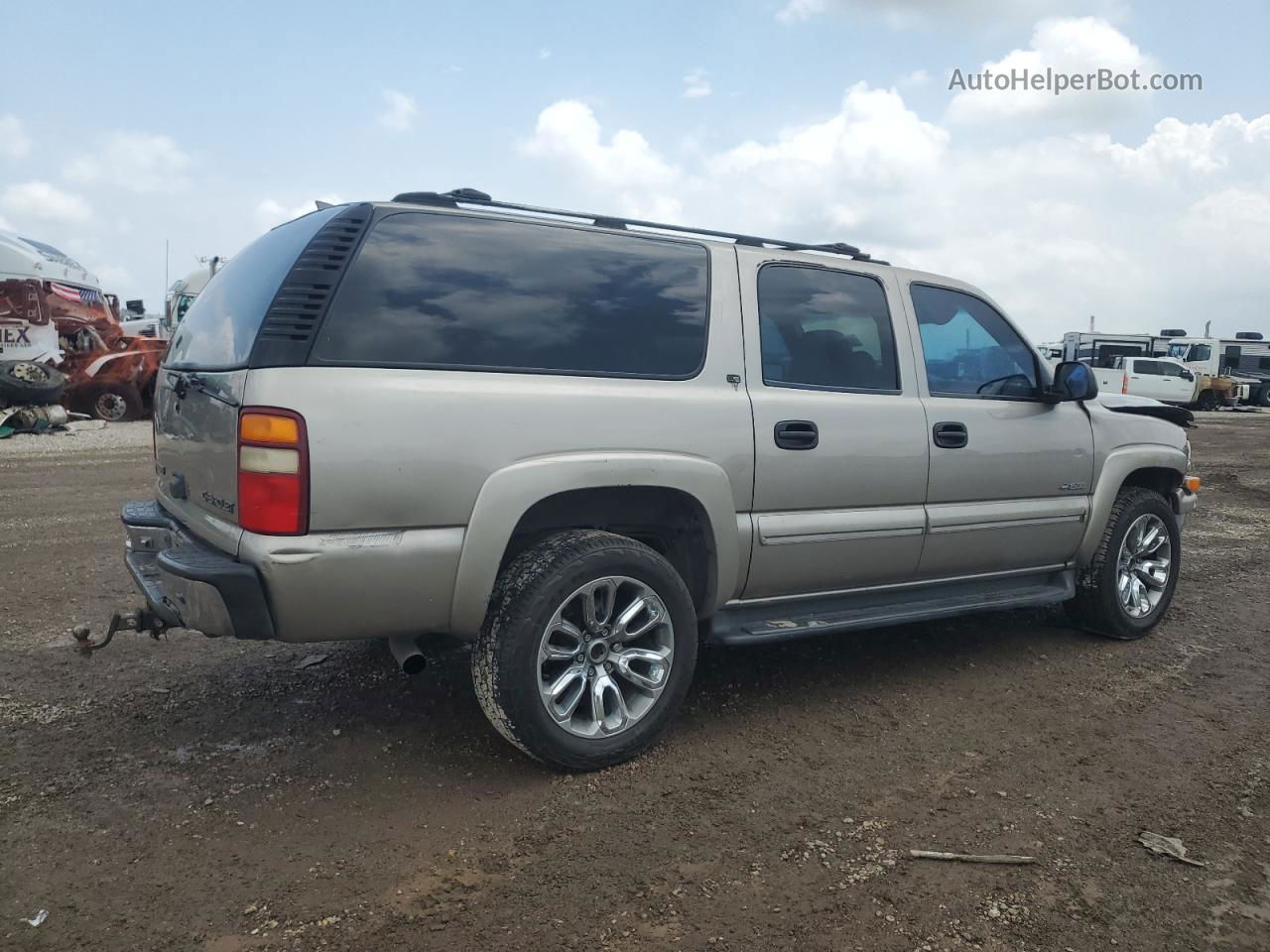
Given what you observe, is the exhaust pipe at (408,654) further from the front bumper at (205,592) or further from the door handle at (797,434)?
the door handle at (797,434)

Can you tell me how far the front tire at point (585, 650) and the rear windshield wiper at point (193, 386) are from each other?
99 cm

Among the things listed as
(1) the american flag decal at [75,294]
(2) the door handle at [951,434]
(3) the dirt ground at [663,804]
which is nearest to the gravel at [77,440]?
(1) the american flag decal at [75,294]

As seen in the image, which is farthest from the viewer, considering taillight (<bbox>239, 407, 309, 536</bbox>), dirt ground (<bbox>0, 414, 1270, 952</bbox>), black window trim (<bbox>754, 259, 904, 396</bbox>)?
black window trim (<bbox>754, 259, 904, 396</bbox>)

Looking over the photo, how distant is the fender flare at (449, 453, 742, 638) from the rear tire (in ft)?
7.95

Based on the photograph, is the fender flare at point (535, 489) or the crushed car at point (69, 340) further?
the crushed car at point (69, 340)

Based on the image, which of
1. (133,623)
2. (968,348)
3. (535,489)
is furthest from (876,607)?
(133,623)

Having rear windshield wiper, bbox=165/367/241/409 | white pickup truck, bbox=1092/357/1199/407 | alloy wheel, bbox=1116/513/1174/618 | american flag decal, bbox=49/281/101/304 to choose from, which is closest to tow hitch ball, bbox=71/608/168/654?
rear windshield wiper, bbox=165/367/241/409

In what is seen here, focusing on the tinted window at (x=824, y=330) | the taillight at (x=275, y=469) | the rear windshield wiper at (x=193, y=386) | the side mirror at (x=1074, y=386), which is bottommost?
the taillight at (x=275, y=469)

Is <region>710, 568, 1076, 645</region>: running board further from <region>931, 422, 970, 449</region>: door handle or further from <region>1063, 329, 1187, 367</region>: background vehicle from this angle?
<region>1063, 329, 1187, 367</region>: background vehicle

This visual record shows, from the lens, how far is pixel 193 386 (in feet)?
10.6

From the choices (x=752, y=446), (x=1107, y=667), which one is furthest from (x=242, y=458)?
(x=1107, y=667)

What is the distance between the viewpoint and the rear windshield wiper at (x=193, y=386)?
9.72 feet

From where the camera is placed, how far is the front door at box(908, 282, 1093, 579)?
426 centimetres

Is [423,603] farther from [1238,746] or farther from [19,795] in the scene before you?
[1238,746]
